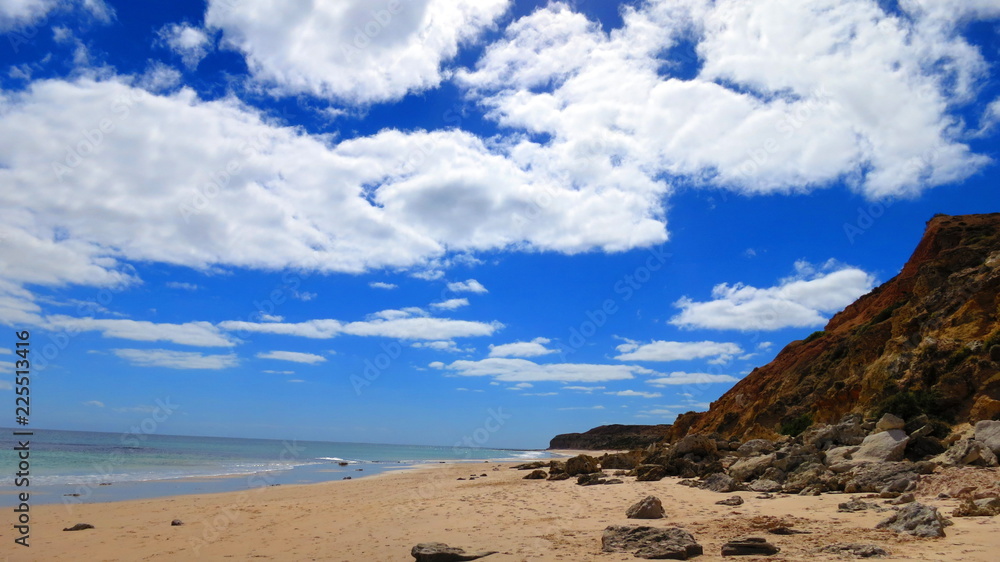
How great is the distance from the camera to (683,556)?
26.0 ft

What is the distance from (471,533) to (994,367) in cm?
1650

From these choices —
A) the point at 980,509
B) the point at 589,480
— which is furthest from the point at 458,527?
the point at 589,480

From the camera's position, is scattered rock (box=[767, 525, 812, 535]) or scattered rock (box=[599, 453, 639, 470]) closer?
scattered rock (box=[767, 525, 812, 535])

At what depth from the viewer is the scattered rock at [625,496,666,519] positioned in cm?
1176

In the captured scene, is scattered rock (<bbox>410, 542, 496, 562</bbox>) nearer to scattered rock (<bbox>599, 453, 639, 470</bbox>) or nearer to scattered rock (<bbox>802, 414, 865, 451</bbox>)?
scattered rock (<bbox>802, 414, 865, 451</bbox>)

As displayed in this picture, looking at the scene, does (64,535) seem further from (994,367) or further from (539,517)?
(994,367)

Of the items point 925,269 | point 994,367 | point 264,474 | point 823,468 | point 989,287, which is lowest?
point 264,474

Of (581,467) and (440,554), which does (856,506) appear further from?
(581,467)

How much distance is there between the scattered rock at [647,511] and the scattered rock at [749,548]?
3.78 meters

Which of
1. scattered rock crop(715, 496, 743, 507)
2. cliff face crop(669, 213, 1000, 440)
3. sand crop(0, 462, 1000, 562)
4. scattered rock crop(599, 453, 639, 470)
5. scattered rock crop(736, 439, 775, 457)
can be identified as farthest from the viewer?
scattered rock crop(599, 453, 639, 470)

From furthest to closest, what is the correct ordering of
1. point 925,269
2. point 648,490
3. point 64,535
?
point 925,269, point 648,490, point 64,535

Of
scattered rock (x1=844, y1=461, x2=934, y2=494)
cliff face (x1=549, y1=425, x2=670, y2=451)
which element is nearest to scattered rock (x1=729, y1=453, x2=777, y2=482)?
scattered rock (x1=844, y1=461, x2=934, y2=494)

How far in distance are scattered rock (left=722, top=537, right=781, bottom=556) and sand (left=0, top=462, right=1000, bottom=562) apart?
213mm

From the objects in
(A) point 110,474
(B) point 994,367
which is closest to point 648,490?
(B) point 994,367
